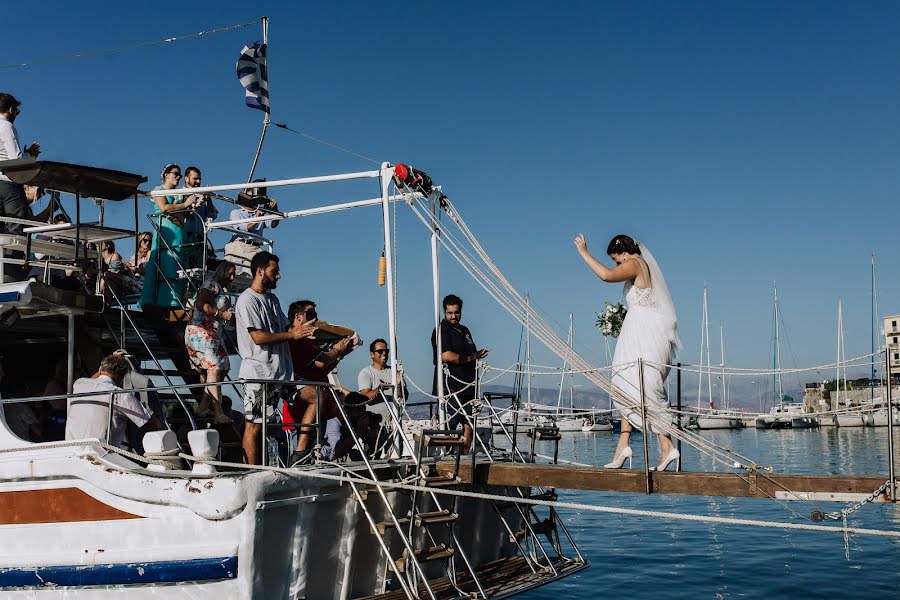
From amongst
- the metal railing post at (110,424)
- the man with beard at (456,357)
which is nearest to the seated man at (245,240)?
the man with beard at (456,357)

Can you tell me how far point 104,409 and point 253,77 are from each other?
6092 mm

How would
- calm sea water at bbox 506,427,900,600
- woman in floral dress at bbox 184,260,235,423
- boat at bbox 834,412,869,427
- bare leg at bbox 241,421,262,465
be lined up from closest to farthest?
bare leg at bbox 241,421,262,465
woman in floral dress at bbox 184,260,235,423
calm sea water at bbox 506,427,900,600
boat at bbox 834,412,869,427

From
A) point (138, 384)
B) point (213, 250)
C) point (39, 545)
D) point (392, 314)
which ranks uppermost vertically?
point (213, 250)

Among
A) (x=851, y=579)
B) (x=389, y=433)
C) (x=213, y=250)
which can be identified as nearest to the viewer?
(x=389, y=433)

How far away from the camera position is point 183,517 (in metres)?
6.69

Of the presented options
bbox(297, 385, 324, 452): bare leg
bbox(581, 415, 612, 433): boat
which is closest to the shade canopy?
bbox(297, 385, 324, 452): bare leg

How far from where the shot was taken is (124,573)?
268 inches

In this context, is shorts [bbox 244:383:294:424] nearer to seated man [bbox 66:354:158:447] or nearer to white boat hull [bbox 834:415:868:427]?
seated man [bbox 66:354:158:447]

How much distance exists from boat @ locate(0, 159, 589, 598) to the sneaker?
0.73 feet

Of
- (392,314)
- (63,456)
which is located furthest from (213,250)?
(63,456)

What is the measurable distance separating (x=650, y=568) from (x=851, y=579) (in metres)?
2.77

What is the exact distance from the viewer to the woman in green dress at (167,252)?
10.4 m

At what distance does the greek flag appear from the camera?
12031 millimetres

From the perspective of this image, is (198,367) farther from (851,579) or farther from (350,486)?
(851,579)
